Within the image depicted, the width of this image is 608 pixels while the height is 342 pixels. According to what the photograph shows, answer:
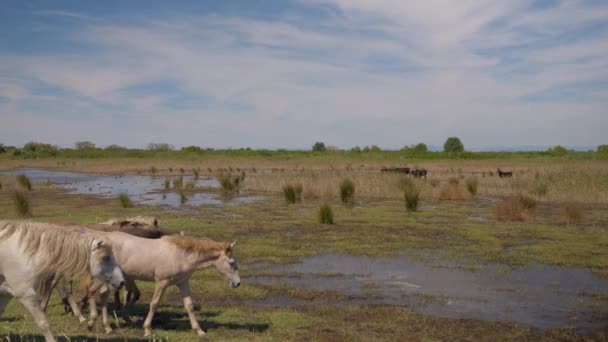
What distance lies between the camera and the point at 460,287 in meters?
11.4

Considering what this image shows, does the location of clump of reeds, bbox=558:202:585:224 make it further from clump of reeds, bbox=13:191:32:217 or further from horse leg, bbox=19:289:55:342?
A: clump of reeds, bbox=13:191:32:217

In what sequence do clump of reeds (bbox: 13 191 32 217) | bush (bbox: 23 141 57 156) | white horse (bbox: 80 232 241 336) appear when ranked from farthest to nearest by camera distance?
bush (bbox: 23 141 57 156) < clump of reeds (bbox: 13 191 32 217) < white horse (bbox: 80 232 241 336)

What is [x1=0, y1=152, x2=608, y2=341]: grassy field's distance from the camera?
8.34 metres

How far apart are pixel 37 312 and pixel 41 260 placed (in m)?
0.60

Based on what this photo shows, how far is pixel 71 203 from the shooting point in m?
26.3

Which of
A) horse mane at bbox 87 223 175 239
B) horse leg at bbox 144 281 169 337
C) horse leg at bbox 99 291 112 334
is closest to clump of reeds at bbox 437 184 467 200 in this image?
horse mane at bbox 87 223 175 239

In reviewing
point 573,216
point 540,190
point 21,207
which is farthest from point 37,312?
point 540,190

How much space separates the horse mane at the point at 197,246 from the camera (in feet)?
26.5

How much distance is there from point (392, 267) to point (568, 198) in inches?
714

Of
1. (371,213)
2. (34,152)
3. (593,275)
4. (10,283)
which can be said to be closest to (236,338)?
(10,283)

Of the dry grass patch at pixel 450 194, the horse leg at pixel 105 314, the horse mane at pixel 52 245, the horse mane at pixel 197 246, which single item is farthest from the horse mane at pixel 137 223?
the dry grass patch at pixel 450 194

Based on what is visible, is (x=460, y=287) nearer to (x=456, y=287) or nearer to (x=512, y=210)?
(x=456, y=287)

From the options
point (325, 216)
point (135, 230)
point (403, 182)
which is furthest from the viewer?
point (403, 182)

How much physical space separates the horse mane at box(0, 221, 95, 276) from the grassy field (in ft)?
2.85
